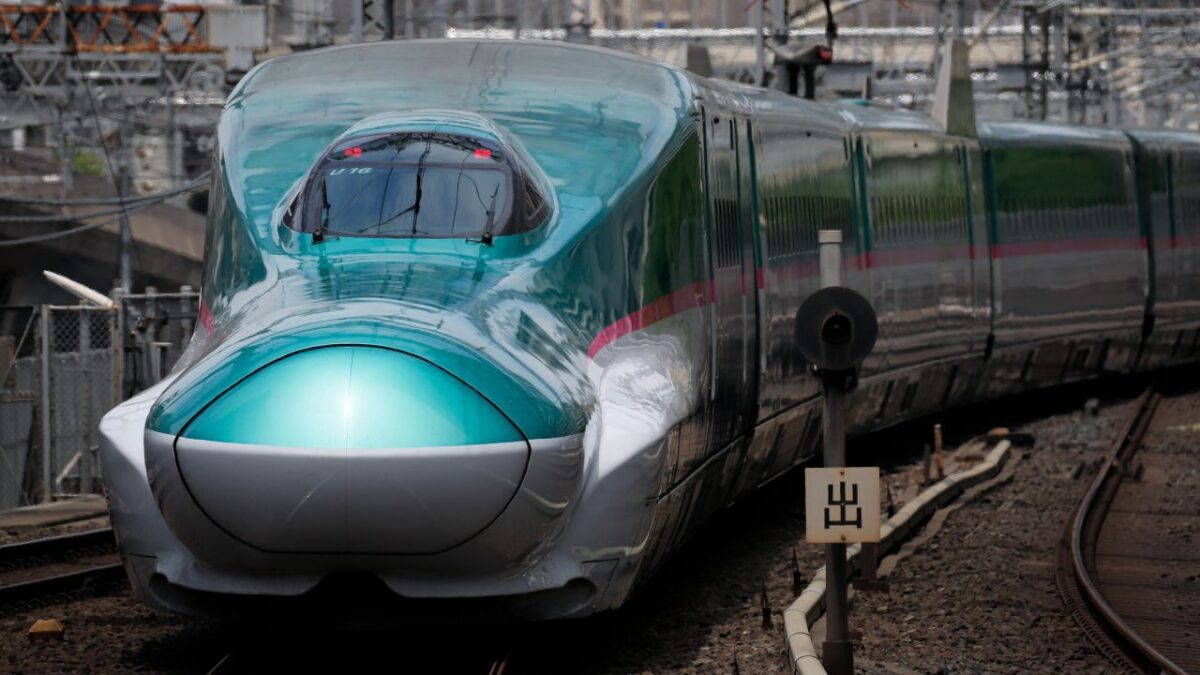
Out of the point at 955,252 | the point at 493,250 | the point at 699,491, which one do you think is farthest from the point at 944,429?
the point at 493,250

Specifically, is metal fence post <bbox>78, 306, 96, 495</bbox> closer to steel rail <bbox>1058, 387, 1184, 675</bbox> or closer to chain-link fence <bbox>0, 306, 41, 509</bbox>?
chain-link fence <bbox>0, 306, 41, 509</bbox>

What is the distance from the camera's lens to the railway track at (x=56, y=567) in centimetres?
1173

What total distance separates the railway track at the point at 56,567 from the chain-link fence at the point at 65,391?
3.90 m

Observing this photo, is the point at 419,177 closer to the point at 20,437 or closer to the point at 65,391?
the point at 20,437

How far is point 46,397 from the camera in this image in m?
18.5

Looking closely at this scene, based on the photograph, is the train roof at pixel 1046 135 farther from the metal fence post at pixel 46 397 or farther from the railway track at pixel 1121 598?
the metal fence post at pixel 46 397

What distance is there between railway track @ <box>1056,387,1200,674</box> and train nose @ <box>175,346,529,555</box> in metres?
3.68

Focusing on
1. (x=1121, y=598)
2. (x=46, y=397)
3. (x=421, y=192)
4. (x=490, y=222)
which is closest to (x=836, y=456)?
(x=490, y=222)

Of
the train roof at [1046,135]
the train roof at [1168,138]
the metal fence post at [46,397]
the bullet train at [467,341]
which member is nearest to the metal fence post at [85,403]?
the metal fence post at [46,397]

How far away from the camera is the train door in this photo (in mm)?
11578

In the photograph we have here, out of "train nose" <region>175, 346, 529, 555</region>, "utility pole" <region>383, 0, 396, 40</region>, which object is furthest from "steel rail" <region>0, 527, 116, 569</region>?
"utility pole" <region>383, 0, 396, 40</region>

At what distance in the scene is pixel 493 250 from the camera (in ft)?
30.2

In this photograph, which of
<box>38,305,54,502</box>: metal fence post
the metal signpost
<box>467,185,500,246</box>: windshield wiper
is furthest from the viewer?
A: <box>38,305,54,502</box>: metal fence post

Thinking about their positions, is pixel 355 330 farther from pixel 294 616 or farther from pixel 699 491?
pixel 699 491
